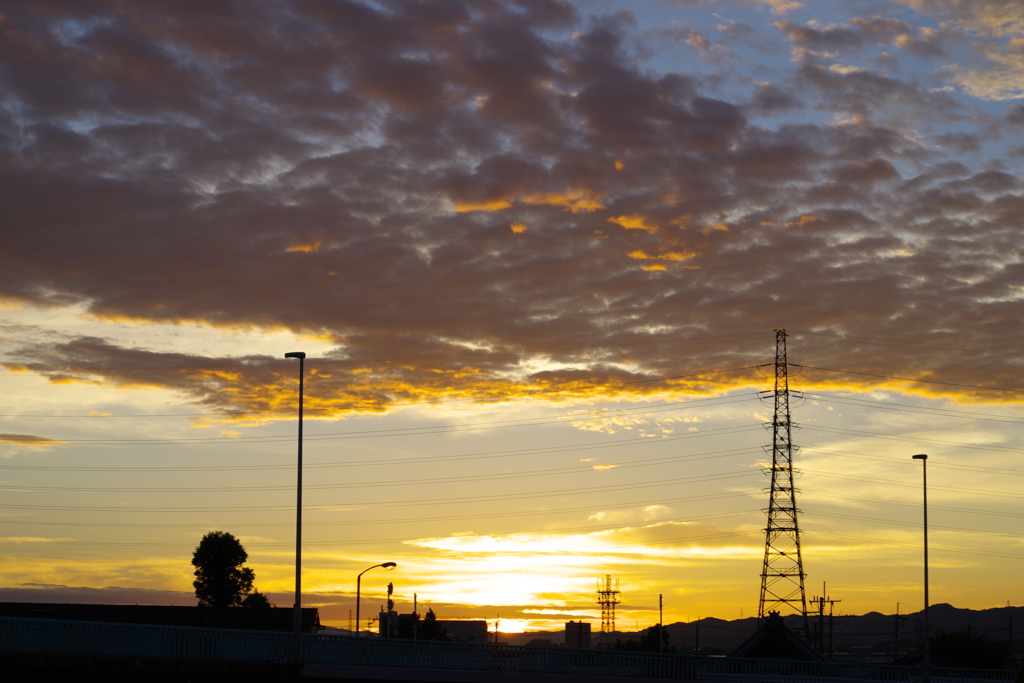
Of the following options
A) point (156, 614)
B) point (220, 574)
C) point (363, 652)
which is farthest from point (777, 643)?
point (156, 614)

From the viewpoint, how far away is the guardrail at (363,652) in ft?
117

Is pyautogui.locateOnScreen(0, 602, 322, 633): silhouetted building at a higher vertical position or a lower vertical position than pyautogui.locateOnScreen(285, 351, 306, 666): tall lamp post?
lower

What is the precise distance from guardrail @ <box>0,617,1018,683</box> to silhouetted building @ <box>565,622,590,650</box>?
80.2 m

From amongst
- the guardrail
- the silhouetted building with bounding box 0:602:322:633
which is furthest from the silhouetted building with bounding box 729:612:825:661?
the silhouetted building with bounding box 0:602:322:633

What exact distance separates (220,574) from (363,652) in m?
67.1

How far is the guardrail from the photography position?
3581 cm

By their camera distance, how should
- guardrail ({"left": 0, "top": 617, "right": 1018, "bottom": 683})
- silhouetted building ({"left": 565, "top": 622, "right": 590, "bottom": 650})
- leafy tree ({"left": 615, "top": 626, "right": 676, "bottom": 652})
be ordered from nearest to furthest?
1. guardrail ({"left": 0, "top": 617, "right": 1018, "bottom": 683})
2. silhouetted building ({"left": 565, "top": 622, "right": 590, "bottom": 650})
3. leafy tree ({"left": 615, "top": 626, "right": 676, "bottom": 652})

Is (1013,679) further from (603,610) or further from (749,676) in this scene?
(603,610)

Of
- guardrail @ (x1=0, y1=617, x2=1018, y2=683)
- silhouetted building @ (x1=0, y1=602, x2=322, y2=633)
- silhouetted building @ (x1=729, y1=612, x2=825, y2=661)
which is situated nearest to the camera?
guardrail @ (x1=0, y1=617, x2=1018, y2=683)

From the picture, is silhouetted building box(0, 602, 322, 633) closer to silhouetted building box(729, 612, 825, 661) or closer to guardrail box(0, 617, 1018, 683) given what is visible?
silhouetted building box(729, 612, 825, 661)

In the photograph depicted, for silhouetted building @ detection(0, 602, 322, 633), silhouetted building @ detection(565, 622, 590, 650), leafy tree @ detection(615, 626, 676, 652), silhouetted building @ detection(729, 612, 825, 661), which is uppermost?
silhouetted building @ detection(729, 612, 825, 661)

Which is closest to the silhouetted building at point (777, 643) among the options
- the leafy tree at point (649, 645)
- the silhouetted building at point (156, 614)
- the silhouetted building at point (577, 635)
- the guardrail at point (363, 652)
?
the guardrail at point (363, 652)

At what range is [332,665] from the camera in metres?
40.0

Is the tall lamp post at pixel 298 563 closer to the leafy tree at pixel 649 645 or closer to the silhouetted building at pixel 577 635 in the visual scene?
the silhouetted building at pixel 577 635
